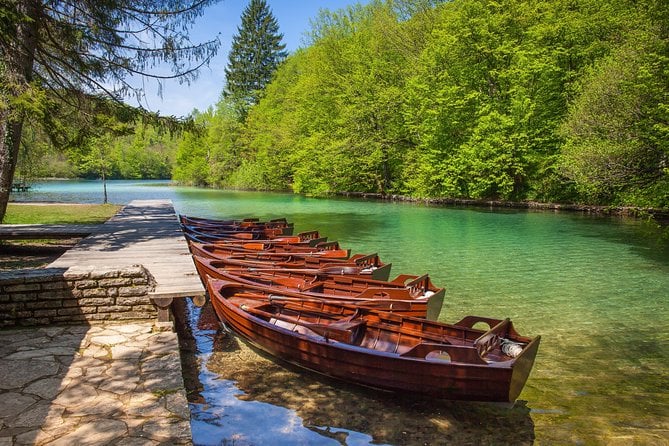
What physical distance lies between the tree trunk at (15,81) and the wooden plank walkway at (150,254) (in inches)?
98.6

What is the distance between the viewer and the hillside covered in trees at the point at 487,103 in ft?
56.2

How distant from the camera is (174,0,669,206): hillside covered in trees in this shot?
56.2ft

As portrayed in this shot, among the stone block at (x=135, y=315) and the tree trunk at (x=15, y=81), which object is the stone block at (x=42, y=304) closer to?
the stone block at (x=135, y=315)

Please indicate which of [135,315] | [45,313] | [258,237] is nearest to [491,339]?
[135,315]

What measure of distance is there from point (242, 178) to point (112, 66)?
4788cm

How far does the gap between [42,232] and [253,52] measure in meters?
60.3

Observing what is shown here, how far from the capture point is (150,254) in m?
8.49

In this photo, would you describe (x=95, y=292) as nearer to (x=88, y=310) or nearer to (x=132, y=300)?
(x=88, y=310)

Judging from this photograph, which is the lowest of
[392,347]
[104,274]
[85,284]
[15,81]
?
[392,347]

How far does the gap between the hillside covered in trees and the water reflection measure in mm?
9076

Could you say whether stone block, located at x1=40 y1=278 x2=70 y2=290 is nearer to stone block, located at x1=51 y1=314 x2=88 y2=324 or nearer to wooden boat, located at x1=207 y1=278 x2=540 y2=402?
stone block, located at x1=51 y1=314 x2=88 y2=324

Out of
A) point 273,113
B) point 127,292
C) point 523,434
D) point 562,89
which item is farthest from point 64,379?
point 273,113

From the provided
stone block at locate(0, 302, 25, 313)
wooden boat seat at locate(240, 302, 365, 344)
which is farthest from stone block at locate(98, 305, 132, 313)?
wooden boat seat at locate(240, 302, 365, 344)

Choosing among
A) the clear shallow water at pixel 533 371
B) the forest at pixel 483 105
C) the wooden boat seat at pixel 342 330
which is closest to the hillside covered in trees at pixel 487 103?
the forest at pixel 483 105
